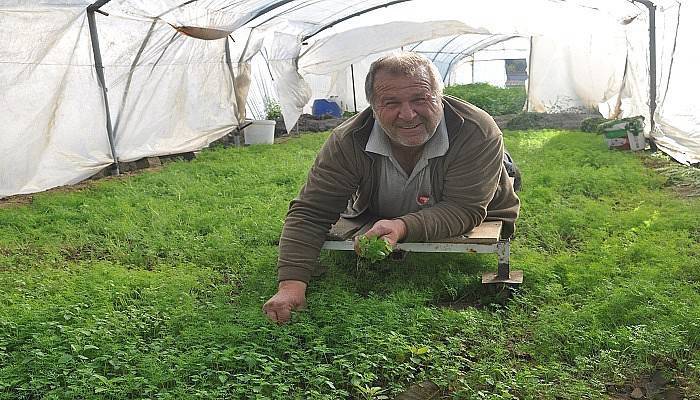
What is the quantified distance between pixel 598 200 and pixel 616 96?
8212 mm

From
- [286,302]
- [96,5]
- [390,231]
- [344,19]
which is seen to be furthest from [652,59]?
[286,302]

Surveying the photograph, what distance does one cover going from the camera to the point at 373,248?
12.5ft

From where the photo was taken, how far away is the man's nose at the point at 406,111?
13.5 feet

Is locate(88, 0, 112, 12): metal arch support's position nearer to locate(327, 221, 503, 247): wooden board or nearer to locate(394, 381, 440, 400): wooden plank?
locate(327, 221, 503, 247): wooden board

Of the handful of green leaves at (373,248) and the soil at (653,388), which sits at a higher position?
the handful of green leaves at (373,248)

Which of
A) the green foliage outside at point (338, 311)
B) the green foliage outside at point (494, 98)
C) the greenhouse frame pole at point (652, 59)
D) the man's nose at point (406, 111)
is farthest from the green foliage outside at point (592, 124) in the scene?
the man's nose at point (406, 111)

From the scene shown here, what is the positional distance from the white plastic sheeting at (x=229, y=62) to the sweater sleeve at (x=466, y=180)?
15.5ft

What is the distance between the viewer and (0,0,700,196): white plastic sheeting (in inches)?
314

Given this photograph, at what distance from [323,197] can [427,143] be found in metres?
0.71

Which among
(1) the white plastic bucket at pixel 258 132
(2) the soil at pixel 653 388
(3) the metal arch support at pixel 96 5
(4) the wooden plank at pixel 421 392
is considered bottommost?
(1) the white plastic bucket at pixel 258 132

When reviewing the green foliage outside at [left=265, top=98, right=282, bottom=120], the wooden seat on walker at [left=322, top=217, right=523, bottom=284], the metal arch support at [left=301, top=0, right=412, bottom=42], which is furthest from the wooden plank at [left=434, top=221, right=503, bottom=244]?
the green foliage outside at [left=265, top=98, right=282, bottom=120]

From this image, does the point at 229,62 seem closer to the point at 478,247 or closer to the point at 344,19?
the point at 344,19

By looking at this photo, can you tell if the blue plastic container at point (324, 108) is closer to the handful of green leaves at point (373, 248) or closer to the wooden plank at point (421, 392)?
the handful of green leaves at point (373, 248)

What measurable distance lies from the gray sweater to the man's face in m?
0.24
